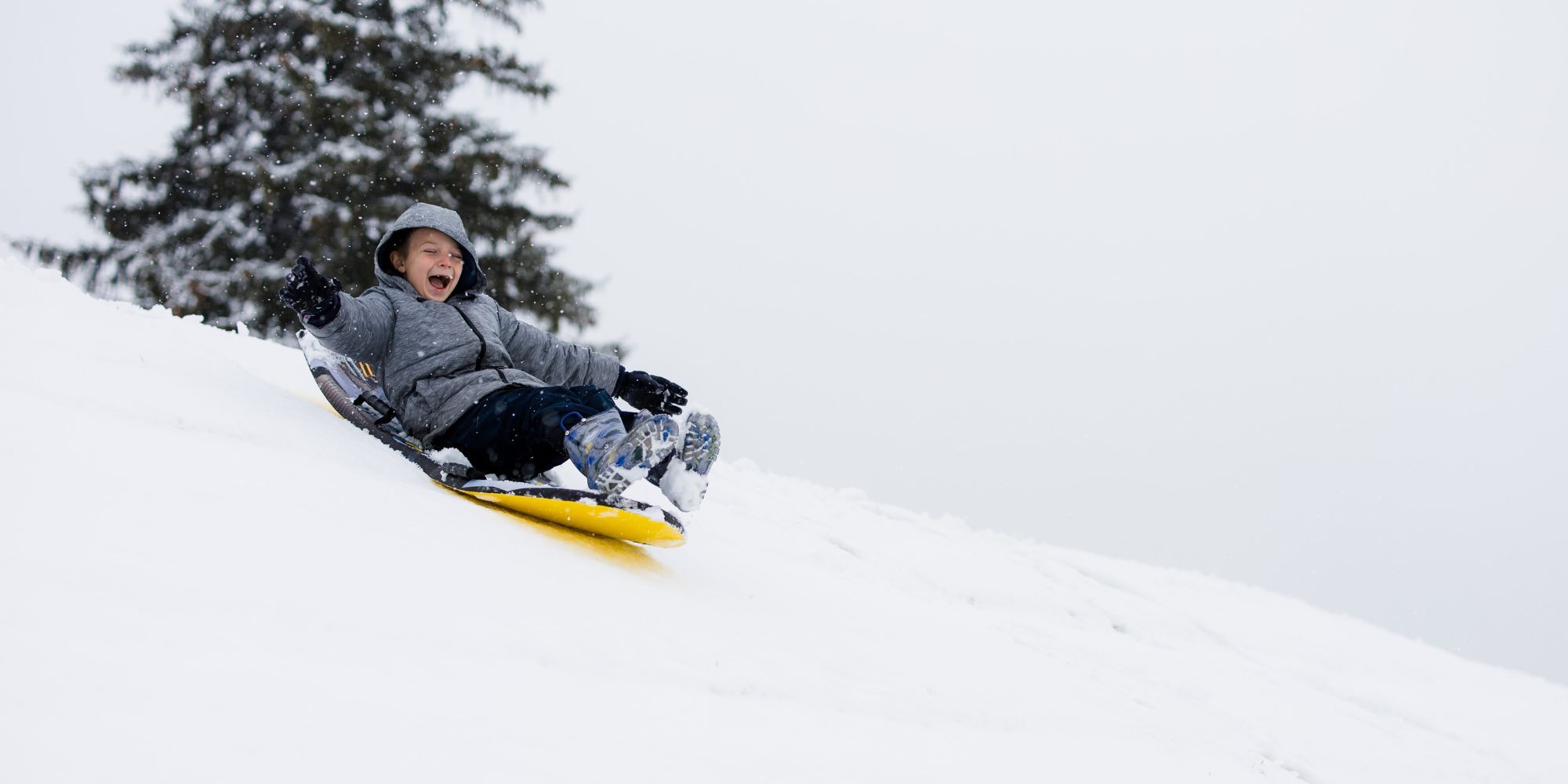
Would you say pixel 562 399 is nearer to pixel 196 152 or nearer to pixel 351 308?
pixel 351 308

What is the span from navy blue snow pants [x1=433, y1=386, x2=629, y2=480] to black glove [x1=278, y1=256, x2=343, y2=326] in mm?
644

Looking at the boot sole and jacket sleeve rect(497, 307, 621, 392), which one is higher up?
jacket sleeve rect(497, 307, 621, 392)

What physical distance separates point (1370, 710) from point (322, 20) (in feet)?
41.5

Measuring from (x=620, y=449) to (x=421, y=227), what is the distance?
1854 mm

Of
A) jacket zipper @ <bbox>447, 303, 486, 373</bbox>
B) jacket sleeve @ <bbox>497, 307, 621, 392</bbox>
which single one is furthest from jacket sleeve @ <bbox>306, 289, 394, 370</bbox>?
jacket sleeve @ <bbox>497, 307, 621, 392</bbox>

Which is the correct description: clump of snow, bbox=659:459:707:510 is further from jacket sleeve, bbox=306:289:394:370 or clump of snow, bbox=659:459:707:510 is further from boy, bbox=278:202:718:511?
jacket sleeve, bbox=306:289:394:370

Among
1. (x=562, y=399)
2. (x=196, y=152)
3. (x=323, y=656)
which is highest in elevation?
(x=196, y=152)

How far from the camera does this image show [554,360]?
4777 mm

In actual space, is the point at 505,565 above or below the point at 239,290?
below

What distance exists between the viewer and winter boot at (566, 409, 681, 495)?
11.1 ft

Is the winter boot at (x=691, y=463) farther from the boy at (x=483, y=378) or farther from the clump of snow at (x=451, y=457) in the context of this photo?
the clump of snow at (x=451, y=457)

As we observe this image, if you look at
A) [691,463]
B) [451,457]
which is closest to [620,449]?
[691,463]

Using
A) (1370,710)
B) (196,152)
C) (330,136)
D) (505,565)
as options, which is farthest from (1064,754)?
(196,152)

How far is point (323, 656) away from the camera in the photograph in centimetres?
182
